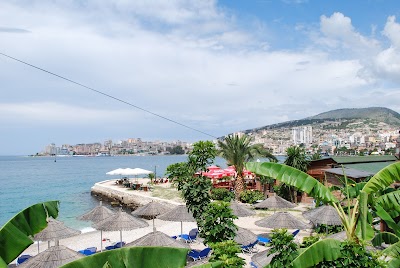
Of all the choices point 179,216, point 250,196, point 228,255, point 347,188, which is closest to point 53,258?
point 228,255

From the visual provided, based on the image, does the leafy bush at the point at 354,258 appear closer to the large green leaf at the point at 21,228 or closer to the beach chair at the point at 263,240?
the large green leaf at the point at 21,228

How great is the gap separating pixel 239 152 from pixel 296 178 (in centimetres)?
2470

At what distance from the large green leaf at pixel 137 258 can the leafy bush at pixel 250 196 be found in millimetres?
24288

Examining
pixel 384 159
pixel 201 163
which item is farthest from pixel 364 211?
pixel 384 159

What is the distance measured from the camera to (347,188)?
7535mm

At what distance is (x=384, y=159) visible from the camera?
3247 centimetres

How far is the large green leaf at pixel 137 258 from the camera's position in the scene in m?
4.36

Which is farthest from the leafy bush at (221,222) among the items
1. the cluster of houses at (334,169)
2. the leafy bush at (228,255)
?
the cluster of houses at (334,169)

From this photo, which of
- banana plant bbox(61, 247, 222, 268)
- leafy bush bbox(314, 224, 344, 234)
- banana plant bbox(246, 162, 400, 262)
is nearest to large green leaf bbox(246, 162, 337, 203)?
banana plant bbox(246, 162, 400, 262)

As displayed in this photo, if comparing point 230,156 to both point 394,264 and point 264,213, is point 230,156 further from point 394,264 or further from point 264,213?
point 394,264

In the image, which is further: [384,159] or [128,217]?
[384,159]

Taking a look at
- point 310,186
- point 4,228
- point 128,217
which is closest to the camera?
point 4,228

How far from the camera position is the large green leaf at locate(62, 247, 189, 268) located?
436 centimetres

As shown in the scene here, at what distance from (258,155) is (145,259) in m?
29.7
